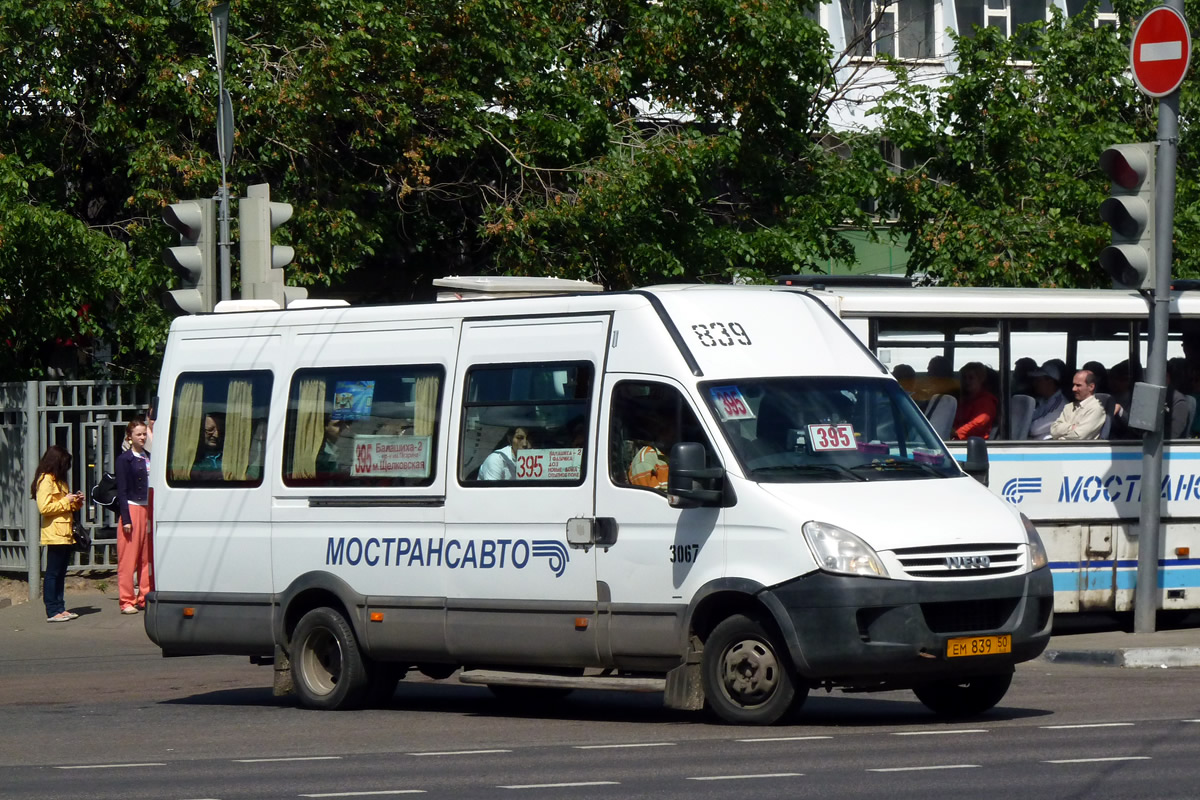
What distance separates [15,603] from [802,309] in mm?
12165

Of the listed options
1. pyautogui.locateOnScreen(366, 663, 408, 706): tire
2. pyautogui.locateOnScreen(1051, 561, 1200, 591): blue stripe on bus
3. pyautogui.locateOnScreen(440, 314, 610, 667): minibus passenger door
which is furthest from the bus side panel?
pyautogui.locateOnScreen(1051, 561, 1200, 591): blue stripe on bus

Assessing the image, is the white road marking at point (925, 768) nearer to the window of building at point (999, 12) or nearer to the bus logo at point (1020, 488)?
the bus logo at point (1020, 488)

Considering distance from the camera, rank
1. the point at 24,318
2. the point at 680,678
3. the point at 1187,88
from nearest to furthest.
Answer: the point at 680,678 → the point at 24,318 → the point at 1187,88

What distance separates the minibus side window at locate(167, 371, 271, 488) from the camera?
12539 millimetres

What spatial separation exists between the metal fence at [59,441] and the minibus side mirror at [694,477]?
38.3ft

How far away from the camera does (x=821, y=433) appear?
34.3ft

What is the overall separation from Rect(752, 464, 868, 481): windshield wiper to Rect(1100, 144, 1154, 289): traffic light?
515cm

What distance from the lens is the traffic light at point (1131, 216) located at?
14.6 meters

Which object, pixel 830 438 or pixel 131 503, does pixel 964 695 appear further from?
pixel 131 503

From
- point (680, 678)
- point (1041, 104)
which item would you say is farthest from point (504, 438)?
point (1041, 104)

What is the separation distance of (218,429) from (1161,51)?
25.4 ft

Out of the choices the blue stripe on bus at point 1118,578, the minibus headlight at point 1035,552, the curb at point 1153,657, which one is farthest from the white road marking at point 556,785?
→ the blue stripe on bus at point 1118,578

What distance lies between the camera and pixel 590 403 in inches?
429

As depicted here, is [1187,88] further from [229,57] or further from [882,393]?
[882,393]
